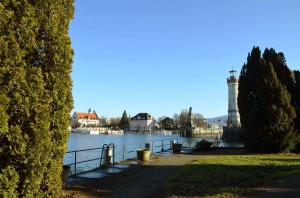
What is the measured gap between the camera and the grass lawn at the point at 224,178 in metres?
10.9

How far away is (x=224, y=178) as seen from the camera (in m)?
13.2

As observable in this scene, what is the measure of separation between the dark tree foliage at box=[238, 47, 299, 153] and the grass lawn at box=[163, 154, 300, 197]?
7.90 m

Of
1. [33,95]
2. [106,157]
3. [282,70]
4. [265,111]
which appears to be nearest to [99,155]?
[265,111]

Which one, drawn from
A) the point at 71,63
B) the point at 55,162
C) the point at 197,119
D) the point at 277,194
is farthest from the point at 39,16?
the point at 197,119

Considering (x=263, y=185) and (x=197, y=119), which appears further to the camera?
(x=197, y=119)

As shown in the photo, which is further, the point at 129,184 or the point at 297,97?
the point at 297,97

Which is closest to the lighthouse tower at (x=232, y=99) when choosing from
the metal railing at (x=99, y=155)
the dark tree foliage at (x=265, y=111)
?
the metal railing at (x=99, y=155)

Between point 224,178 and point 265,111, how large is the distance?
13.5 metres

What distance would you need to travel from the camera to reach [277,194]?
10523 millimetres

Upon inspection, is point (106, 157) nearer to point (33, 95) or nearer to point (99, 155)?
point (33, 95)

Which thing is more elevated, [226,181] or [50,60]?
[50,60]

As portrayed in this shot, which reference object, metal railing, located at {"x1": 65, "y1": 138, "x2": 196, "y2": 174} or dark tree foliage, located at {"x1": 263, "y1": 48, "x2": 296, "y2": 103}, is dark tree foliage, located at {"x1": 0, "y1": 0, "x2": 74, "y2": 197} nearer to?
metal railing, located at {"x1": 65, "y1": 138, "x2": 196, "y2": 174}

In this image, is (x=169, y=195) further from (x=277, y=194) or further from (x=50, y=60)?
(x=50, y=60)

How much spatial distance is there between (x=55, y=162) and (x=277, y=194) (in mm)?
6740
